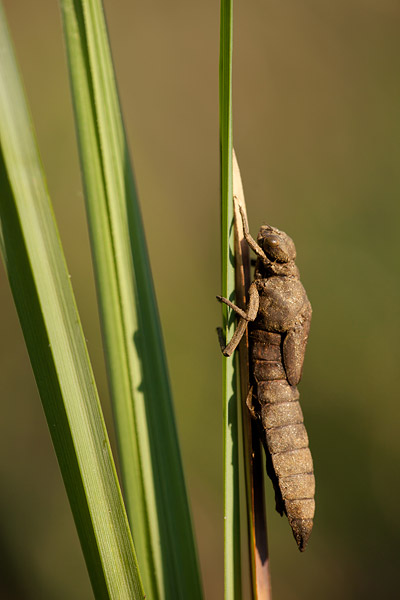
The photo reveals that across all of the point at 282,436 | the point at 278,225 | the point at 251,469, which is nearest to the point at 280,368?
the point at 282,436

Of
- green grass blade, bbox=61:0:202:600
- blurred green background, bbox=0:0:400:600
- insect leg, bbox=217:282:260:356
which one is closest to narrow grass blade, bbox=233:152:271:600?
insect leg, bbox=217:282:260:356

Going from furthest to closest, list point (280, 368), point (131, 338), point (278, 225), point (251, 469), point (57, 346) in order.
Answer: point (278, 225) → point (280, 368) → point (251, 469) → point (131, 338) → point (57, 346)

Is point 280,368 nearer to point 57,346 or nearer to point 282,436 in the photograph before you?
point 282,436

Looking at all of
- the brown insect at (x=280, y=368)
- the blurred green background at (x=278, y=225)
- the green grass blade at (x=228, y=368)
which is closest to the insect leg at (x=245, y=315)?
the brown insect at (x=280, y=368)

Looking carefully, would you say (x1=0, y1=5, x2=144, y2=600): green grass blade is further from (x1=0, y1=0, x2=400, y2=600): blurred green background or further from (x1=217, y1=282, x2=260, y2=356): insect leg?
(x1=0, y1=0, x2=400, y2=600): blurred green background

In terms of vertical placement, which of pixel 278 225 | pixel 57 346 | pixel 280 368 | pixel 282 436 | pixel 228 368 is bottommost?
pixel 282 436

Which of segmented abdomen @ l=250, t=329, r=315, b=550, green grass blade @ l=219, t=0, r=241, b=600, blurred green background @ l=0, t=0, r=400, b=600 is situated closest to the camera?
green grass blade @ l=219, t=0, r=241, b=600

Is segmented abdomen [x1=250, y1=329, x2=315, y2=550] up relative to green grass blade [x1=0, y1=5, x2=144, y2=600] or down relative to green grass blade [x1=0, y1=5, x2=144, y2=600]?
down
